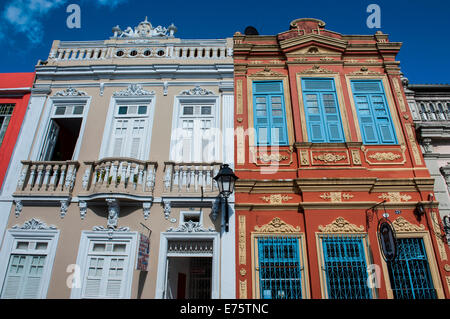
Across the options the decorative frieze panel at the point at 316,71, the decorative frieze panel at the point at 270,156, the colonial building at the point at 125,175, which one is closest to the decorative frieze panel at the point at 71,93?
the colonial building at the point at 125,175

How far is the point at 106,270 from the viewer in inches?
277

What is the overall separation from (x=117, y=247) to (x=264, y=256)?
3.58 metres

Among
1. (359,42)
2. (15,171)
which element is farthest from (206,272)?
(359,42)

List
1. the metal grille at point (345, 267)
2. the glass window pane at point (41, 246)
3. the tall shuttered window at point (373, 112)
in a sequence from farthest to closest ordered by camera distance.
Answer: the tall shuttered window at point (373, 112), the glass window pane at point (41, 246), the metal grille at point (345, 267)

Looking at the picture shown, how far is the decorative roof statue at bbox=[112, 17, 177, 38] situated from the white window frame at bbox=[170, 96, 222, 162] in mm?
2799

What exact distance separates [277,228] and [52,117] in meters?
7.26

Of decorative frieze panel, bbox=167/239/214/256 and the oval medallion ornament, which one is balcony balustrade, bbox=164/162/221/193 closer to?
decorative frieze panel, bbox=167/239/214/256

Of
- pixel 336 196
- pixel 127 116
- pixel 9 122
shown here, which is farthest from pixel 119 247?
pixel 336 196

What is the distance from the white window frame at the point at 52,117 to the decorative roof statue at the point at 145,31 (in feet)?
9.00

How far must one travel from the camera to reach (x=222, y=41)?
385 inches

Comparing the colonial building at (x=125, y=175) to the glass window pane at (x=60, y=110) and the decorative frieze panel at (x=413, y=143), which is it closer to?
the glass window pane at (x=60, y=110)

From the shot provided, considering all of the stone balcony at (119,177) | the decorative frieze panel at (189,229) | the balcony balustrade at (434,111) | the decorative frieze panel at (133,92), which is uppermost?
the decorative frieze panel at (133,92)

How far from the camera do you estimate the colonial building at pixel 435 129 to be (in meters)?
7.73

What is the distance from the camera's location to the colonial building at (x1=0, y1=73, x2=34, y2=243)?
303 inches
